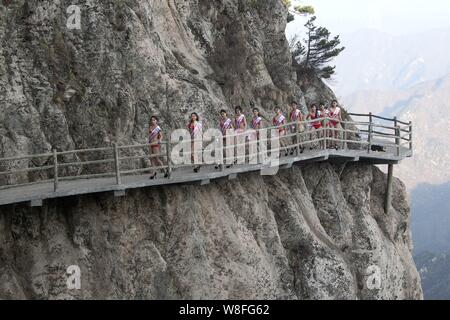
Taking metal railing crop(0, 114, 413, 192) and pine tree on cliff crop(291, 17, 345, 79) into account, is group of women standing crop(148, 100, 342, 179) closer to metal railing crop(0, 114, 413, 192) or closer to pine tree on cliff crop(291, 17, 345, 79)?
metal railing crop(0, 114, 413, 192)

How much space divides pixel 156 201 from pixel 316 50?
25.8 m

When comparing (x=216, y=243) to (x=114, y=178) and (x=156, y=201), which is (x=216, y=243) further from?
(x=114, y=178)

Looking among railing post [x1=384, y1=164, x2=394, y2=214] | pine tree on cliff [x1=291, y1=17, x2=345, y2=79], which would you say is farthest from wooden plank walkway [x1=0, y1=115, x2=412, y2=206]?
pine tree on cliff [x1=291, y1=17, x2=345, y2=79]

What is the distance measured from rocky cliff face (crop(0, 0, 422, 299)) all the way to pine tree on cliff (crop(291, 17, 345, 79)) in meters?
13.5

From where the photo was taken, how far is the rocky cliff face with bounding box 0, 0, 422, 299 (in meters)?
19.9

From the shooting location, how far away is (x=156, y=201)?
2148cm

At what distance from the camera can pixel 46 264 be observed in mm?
19203

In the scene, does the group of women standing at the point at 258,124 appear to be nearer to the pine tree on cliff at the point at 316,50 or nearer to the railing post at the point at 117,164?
the railing post at the point at 117,164

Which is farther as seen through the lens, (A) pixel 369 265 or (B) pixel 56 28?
(A) pixel 369 265

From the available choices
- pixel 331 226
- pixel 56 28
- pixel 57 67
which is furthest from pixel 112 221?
pixel 331 226

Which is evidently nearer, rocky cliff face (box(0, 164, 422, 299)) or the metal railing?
the metal railing

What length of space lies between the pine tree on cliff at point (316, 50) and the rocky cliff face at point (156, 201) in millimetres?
13475

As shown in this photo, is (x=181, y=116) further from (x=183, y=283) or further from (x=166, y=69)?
(x=183, y=283)

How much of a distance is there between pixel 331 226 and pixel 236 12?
11120mm
